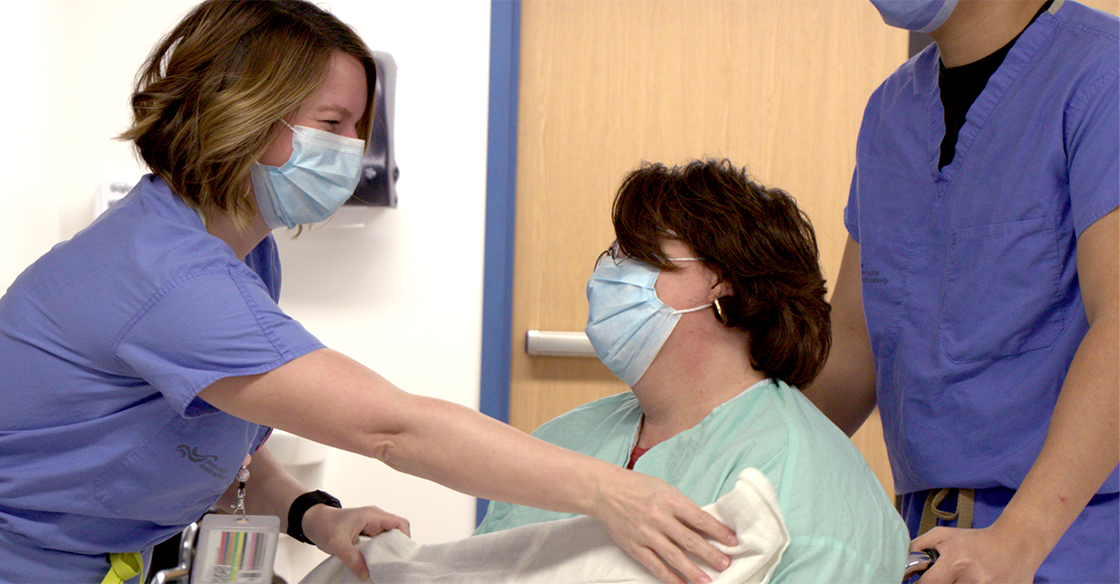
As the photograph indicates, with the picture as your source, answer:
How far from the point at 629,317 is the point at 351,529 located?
0.47 m

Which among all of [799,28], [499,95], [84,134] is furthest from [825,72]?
[84,134]

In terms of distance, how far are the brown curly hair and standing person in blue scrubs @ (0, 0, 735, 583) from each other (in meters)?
0.35

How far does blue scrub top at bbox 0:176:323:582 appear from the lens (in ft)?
2.83

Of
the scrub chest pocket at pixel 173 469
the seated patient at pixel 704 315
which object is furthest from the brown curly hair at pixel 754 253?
the scrub chest pocket at pixel 173 469

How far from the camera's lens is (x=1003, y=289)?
1.06m

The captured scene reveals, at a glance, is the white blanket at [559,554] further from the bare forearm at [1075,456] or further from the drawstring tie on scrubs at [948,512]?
the drawstring tie on scrubs at [948,512]

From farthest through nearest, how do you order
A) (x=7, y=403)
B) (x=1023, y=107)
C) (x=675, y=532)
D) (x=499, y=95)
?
1. (x=499, y=95)
2. (x=1023, y=107)
3. (x=7, y=403)
4. (x=675, y=532)

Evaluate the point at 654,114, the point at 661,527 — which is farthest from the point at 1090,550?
the point at 654,114

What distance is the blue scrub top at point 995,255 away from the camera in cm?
101

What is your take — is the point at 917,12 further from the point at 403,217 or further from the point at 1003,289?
the point at 403,217

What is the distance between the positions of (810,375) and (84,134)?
1.95m

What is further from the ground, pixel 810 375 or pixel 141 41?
pixel 141 41

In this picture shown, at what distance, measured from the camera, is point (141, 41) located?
86.6 inches

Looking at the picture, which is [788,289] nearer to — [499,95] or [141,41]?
[499,95]
